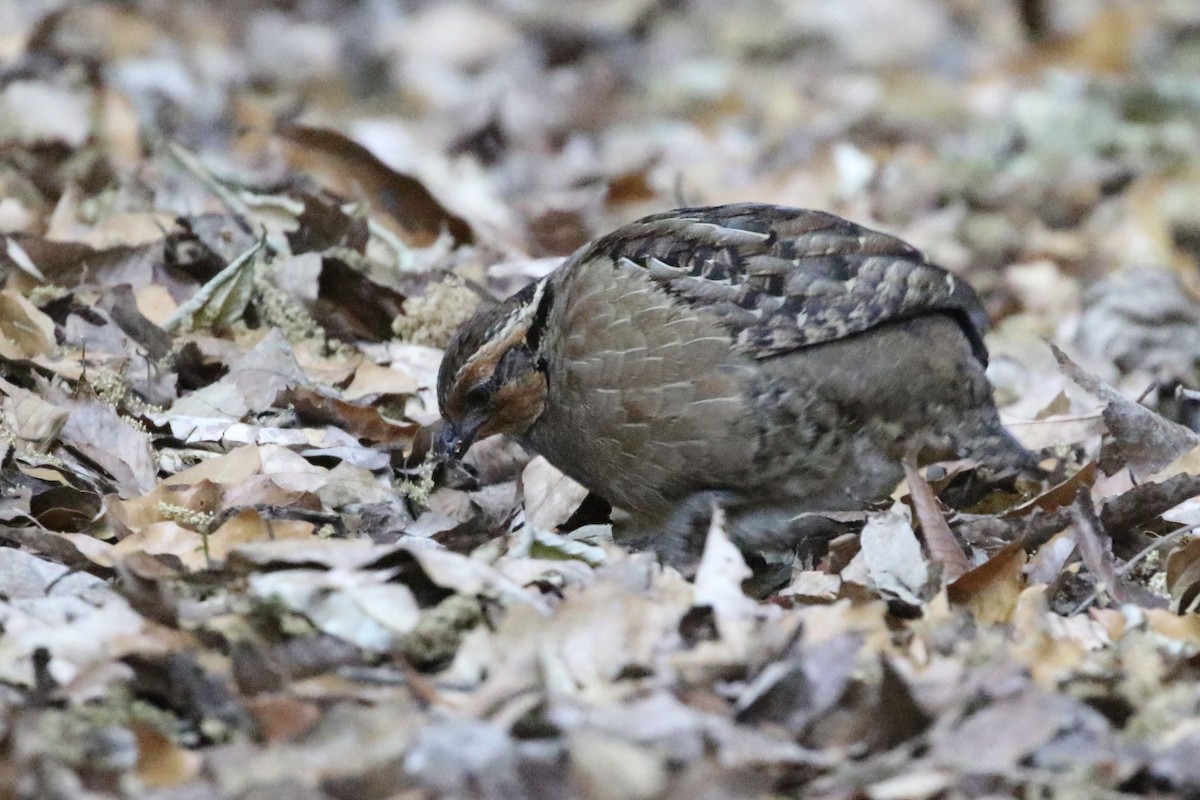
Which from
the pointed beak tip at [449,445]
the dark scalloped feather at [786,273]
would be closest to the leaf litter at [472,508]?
the pointed beak tip at [449,445]

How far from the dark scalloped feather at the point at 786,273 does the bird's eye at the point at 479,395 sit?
51cm

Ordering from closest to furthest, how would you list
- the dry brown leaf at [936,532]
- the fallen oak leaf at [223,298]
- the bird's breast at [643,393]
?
the dry brown leaf at [936,532], the bird's breast at [643,393], the fallen oak leaf at [223,298]

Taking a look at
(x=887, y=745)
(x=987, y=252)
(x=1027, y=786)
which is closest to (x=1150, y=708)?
(x=1027, y=786)

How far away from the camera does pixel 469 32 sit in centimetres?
1161

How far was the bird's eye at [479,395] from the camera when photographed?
4730mm

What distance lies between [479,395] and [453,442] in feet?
0.52

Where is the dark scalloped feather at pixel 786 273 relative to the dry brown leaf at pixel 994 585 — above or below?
above

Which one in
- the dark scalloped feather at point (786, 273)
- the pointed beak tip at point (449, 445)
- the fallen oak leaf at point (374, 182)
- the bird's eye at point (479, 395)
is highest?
the dark scalloped feather at point (786, 273)

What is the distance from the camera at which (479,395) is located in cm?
475

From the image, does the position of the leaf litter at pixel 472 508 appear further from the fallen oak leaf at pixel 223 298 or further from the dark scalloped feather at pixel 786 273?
the dark scalloped feather at pixel 786 273

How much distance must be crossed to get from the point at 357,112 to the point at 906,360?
6.14 m

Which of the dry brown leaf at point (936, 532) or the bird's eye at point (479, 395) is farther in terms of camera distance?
the bird's eye at point (479, 395)

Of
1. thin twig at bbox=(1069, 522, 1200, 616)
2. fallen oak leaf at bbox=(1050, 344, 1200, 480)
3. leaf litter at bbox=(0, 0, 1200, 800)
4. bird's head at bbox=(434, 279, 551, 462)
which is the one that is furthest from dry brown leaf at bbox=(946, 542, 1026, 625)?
bird's head at bbox=(434, 279, 551, 462)

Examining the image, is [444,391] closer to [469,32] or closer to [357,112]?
[357,112]
